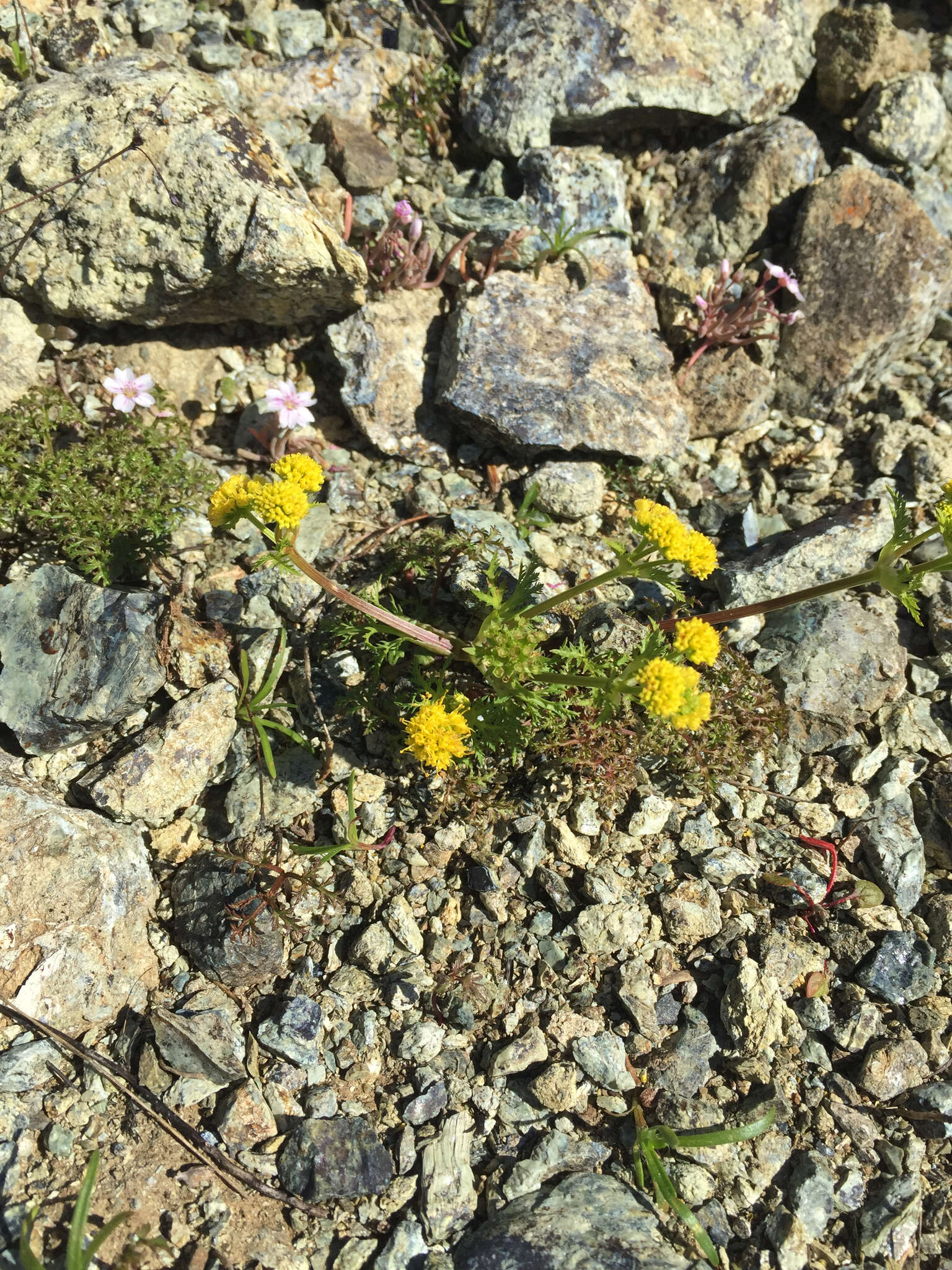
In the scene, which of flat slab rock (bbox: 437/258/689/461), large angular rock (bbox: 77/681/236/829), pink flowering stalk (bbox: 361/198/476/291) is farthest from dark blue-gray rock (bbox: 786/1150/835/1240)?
pink flowering stalk (bbox: 361/198/476/291)

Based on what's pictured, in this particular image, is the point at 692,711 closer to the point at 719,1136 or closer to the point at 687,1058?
the point at 687,1058

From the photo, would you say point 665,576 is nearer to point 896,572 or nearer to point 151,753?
point 896,572

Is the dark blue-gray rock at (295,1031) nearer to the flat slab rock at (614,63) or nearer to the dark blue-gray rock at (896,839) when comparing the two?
the dark blue-gray rock at (896,839)

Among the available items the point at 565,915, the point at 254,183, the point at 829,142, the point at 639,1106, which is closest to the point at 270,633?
the point at 565,915

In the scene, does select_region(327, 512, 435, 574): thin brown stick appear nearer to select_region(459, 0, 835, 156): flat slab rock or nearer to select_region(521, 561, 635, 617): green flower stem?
select_region(521, 561, 635, 617): green flower stem

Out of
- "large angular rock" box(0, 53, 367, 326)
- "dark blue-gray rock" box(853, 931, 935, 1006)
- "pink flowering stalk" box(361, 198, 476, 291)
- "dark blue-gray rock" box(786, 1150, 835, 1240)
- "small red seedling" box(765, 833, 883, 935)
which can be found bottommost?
"dark blue-gray rock" box(786, 1150, 835, 1240)

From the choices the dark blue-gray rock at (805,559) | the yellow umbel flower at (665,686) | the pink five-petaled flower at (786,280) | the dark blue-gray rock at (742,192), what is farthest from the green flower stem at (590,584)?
the dark blue-gray rock at (742,192)
